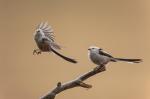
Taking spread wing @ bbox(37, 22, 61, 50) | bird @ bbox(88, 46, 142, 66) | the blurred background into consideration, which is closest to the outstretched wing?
spread wing @ bbox(37, 22, 61, 50)

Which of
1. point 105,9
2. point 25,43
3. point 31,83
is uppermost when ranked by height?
point 105,9

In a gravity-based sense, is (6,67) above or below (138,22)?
below

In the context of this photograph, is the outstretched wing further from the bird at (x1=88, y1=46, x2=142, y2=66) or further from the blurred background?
the blurred background

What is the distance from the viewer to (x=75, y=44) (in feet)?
6.84

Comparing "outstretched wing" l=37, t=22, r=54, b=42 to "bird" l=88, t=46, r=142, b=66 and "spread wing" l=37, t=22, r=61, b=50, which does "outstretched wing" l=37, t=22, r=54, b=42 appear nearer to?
"spread wing" l=37, t=22, r=61, b=50

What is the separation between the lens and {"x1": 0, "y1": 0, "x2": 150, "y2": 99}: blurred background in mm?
2072

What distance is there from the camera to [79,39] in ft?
6.86

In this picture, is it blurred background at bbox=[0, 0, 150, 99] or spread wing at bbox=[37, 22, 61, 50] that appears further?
blurred background at bbox=[0, 0, 150, 99]

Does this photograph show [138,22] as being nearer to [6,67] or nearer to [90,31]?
[90,31]

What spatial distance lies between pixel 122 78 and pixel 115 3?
0.33 metres

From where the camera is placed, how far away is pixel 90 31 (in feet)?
6.89

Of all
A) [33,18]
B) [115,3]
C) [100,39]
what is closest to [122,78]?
[100,39]

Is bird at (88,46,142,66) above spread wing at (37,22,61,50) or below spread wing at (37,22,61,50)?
below

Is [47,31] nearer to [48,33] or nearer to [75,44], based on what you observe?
[48,33]
